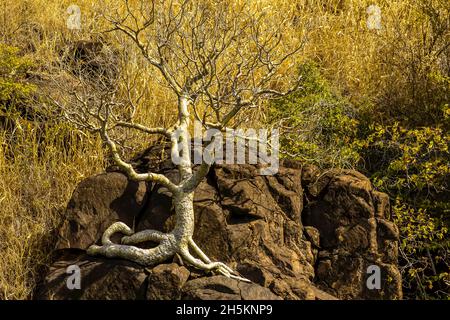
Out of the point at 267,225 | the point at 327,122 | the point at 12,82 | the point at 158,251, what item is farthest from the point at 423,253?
the point at 12,82

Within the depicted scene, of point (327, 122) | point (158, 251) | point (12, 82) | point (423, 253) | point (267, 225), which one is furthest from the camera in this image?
point (327, 122)

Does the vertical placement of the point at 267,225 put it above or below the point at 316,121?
below

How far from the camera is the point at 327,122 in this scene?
24.5 ft

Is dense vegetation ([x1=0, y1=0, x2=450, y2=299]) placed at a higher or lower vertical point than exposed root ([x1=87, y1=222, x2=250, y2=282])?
higher

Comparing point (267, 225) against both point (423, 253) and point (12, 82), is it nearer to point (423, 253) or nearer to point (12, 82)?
point (423, 253)

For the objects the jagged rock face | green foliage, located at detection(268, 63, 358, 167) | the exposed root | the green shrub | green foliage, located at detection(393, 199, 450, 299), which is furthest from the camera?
the green shrub

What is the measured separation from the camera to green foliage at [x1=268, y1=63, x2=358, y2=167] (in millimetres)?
6887

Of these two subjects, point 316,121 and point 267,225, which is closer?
point 267,225

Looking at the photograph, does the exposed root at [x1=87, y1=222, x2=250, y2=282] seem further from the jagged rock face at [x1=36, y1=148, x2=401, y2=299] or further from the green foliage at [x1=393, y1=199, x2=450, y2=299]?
the green foliage at [x1=393, y1=199, x2=450, y2=299]

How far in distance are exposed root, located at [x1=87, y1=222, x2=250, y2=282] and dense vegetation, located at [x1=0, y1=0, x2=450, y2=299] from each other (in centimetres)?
88

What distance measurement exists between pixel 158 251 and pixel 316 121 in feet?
8.56

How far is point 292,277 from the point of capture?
560 cm

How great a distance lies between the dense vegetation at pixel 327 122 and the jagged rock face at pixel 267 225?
422 millimetres

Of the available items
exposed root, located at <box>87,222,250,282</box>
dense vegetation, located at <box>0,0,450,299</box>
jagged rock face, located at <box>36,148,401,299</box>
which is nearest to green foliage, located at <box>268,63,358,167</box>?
dense vegetation, located at <box>0,0,450,299</box>
